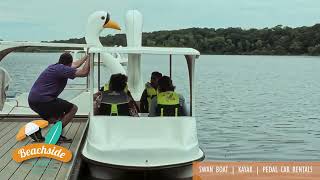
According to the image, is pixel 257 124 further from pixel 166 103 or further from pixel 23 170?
pixel 23 170

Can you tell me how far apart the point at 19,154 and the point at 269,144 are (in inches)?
389

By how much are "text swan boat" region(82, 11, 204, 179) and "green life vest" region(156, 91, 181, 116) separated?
0.27m

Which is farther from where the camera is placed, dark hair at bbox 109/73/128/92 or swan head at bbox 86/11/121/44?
swan head at bbox 86/11/121/44

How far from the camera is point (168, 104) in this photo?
845 centimetres

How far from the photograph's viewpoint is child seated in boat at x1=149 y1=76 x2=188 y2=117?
8.45m

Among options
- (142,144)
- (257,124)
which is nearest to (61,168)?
(142,144)

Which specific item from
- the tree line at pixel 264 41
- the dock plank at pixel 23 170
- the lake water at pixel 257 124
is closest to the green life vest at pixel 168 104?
the dock plank at pixel 23 170

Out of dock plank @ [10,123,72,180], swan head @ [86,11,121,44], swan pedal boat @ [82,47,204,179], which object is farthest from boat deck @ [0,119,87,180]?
swan head @ [86,11,121,44]

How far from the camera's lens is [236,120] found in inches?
840

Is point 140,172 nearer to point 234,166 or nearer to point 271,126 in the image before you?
point 234,166

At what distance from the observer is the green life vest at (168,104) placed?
8438mm

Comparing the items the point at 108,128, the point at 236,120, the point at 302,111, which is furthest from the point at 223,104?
the point at 108,128

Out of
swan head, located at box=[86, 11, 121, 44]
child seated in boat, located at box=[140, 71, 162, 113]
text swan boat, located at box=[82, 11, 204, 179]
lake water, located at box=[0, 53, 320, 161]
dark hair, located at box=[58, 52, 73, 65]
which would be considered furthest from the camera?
lake water, located at box=[0, 53, 320, 161]

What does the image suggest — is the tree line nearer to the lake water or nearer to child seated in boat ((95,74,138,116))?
the lake water
